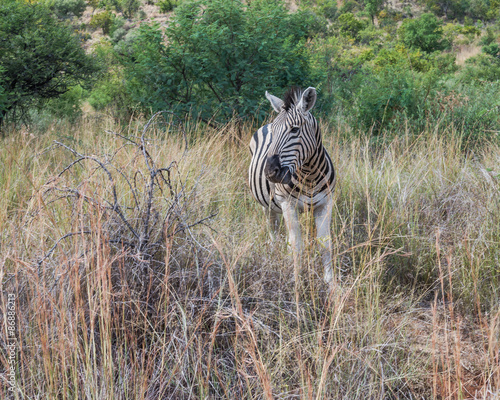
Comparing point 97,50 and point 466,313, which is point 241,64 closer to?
point 466,313

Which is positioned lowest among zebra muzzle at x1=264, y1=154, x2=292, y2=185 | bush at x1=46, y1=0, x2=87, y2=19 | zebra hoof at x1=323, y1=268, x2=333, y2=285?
zebra hoof at x1=323, y1=268, x2=333, y2=285

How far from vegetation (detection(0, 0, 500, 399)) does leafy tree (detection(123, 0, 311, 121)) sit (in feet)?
0.12

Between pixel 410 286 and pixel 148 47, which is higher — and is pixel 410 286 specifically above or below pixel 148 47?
below

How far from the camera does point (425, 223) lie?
12.9 feet

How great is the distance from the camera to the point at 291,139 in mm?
2947

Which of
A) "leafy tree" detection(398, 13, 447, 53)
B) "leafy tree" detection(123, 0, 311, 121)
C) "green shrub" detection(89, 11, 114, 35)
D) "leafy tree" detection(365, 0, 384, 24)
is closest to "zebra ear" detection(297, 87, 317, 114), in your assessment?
"leafy tree" detection(123, 0, 311, 121)

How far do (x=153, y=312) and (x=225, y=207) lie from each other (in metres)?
1.85

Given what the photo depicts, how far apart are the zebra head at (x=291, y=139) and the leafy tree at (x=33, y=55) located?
5887 mm

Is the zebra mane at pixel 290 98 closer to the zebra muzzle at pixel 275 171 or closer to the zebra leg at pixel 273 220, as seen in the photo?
the zebra muzzle at pixel 275 171

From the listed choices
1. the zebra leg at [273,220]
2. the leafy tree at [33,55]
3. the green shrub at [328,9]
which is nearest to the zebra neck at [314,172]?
the zebra leg at [273,220]

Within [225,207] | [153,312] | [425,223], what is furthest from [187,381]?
[425,223]

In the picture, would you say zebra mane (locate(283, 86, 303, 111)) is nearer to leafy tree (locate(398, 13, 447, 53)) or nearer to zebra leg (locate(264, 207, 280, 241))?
zebra leg (locate(264, 207, 280, 241))

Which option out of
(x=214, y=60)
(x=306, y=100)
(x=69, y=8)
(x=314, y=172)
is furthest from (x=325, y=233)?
(x=69, y=8)

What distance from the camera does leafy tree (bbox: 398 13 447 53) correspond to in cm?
1959
